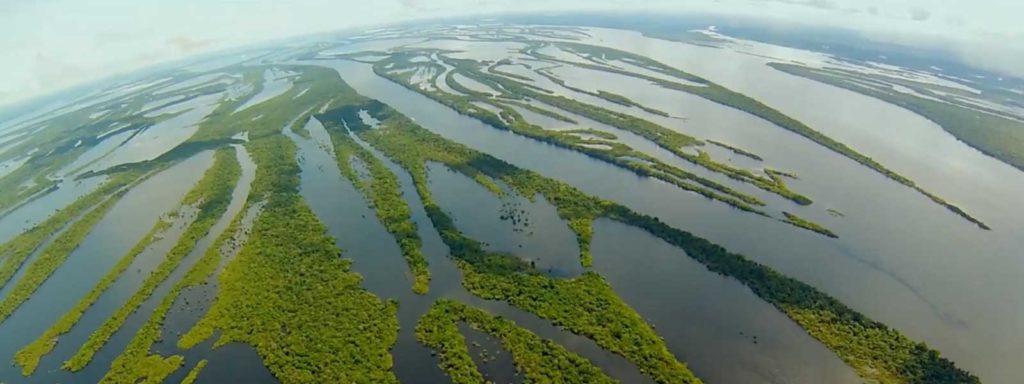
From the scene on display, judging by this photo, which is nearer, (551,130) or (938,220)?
(938,220)

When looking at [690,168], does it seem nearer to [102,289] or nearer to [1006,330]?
[1006,330]

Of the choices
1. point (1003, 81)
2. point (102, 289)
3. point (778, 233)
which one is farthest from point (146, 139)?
point (1003, 81)

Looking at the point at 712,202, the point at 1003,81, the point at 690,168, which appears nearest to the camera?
the point at 712,202

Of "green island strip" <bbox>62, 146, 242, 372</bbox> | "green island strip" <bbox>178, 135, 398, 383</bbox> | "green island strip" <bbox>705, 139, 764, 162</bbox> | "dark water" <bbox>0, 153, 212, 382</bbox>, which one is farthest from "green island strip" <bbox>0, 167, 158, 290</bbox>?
"green island strip" <bbox>705, 139, 764, 162</bbox>

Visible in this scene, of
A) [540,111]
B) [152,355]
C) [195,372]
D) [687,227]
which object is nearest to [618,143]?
[540,111]

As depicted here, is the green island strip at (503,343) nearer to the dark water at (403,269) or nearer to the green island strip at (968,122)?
the dark water at (403,269)

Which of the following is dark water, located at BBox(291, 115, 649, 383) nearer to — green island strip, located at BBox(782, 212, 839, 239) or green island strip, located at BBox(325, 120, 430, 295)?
green island strip, located at BBox(325, 120, 430, 295)

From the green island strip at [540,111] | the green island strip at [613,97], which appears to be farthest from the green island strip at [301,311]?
the green island strip at [613,97]
